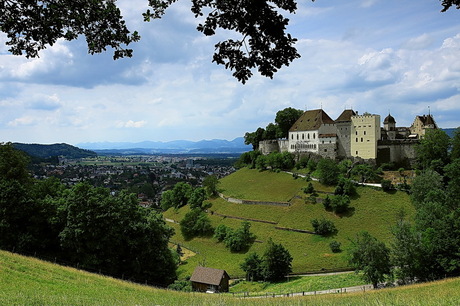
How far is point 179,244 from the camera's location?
176 feet

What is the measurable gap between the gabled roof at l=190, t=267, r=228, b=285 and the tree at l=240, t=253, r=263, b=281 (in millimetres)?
4789

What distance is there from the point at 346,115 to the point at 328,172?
12.3m

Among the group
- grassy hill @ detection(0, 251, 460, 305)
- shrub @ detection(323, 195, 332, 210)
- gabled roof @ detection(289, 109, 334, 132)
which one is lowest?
shrub @ detection(323, 195, 332, 210)

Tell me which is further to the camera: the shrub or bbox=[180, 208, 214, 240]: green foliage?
bbox=[180, 208, 214, 240]: green foliage

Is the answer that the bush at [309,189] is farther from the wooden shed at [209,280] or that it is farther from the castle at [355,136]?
the wooden shed at [209,280]

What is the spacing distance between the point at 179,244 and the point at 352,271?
26.3m

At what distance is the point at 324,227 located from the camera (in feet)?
150

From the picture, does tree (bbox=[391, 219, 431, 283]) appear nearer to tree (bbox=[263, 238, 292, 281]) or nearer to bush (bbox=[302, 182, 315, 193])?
tree (bbox=[263, 238, 292, 281])

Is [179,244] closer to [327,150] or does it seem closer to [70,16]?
[327,150]

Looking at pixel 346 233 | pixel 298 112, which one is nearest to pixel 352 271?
pixel 346 233

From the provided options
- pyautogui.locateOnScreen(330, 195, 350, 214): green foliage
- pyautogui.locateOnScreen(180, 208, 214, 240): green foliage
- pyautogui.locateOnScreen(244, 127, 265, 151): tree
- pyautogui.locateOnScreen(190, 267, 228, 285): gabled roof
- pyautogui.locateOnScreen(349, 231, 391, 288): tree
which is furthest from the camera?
pyautogui.locateOnScreen(244, 127, 265, 151): tree

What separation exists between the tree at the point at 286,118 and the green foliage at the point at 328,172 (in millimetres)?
Result: 22309

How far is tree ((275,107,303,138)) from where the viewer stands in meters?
76.1

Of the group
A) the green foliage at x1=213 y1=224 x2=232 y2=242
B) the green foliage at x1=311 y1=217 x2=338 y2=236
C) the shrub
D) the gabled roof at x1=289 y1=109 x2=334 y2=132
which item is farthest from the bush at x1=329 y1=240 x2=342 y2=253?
the gabled roof at x1=289 y1=109 x2=334 y2=132
